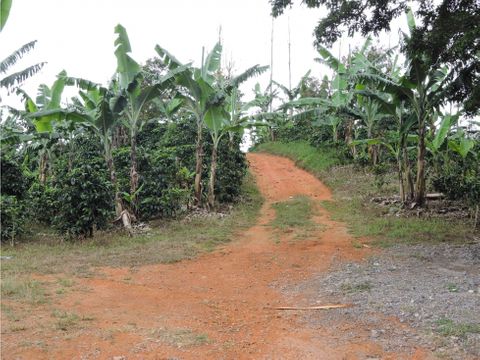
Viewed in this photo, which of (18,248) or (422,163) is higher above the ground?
(422,163)

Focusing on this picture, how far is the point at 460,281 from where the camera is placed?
19.2ft

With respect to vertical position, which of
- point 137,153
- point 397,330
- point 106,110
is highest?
point 106,110

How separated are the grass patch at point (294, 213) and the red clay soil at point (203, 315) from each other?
2274mm

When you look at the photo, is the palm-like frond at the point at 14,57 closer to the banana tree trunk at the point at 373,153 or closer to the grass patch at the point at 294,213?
the grass patch at the point at 294,213

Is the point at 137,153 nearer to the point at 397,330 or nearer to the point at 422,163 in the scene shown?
the point at 422,163

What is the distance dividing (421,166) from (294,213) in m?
3.67

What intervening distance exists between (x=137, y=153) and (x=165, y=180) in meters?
1.01

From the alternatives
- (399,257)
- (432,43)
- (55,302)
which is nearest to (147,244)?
(55,302)

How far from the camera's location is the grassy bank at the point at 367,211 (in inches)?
354

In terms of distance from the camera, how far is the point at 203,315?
4875 mm

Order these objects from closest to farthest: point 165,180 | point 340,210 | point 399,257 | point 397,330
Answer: point 397,330, point 399,257, point 165,180, point 340,210

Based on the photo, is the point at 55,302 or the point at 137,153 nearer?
the point at 55,302

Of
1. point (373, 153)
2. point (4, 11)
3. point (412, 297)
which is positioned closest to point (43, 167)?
point (4, 11)

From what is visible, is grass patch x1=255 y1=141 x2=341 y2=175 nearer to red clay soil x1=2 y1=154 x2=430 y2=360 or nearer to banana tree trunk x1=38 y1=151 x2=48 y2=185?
banana tree trunk x1=38 y1=151 x2=48 y2=185
